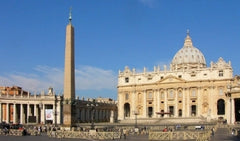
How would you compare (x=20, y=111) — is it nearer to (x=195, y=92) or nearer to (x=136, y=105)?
(x=136, y=105)

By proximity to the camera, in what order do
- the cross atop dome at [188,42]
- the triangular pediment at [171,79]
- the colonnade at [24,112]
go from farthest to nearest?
the cross atop dome at [188,42] → the triangular pediment at [171,79] → the colonnade at [24,112]

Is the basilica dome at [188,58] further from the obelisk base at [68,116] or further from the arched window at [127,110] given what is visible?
the obelisk base at [68,116]

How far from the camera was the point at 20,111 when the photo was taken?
7656cm

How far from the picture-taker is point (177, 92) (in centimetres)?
8638

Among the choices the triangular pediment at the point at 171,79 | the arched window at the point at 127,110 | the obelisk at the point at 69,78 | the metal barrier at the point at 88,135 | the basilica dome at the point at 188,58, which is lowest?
the metal barrier at the point at 88,135

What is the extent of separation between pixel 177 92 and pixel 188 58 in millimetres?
22188

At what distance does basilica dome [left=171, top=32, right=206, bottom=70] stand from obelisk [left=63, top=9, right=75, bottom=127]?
72464mm

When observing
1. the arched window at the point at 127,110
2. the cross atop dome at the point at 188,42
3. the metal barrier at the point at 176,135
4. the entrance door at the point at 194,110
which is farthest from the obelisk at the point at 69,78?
the cross atop dome at the point at 188,42

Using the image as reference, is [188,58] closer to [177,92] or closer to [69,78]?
[177,92]

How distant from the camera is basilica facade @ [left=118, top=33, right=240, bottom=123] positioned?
81.5 m

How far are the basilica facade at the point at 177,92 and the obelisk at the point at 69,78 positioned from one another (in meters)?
44.4

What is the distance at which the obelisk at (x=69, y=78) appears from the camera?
32.2 metres

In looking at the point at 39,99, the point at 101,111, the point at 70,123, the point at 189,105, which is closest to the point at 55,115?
the point at 39,99

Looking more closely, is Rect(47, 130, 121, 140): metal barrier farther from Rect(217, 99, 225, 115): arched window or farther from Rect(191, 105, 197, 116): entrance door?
Rect(217, 99, 225, 115): arched window
